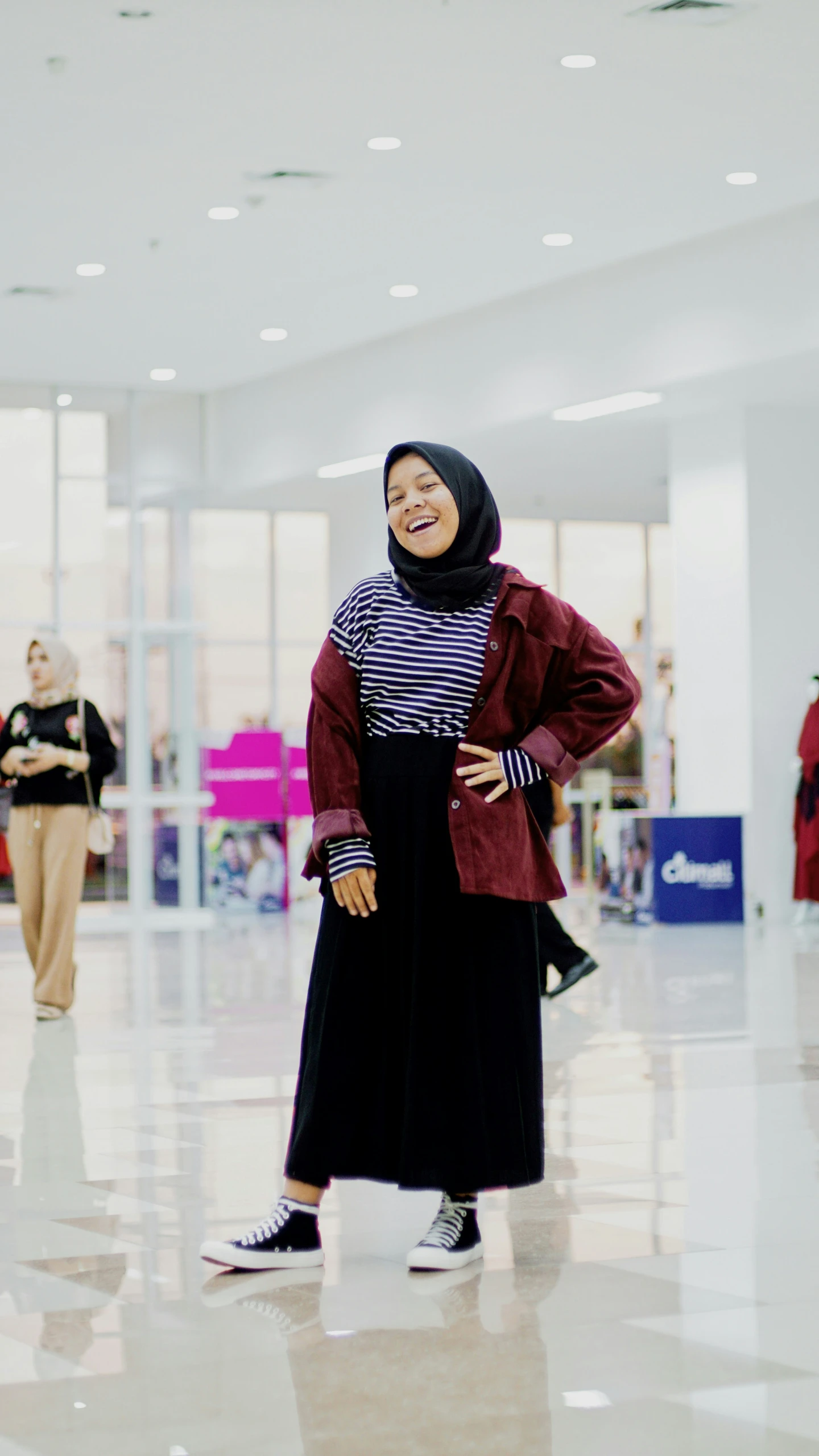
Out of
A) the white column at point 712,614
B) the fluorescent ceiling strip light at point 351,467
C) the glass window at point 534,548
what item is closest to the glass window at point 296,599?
the glass window at point 534,548

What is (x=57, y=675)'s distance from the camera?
876 cm

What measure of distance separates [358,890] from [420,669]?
0.46 metres

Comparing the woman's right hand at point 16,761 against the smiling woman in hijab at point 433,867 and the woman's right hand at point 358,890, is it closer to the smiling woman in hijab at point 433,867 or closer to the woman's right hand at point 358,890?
the smiling woman in hijab at point 433,867

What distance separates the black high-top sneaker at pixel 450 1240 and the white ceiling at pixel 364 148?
6.26 meters

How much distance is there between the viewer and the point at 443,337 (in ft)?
49.1

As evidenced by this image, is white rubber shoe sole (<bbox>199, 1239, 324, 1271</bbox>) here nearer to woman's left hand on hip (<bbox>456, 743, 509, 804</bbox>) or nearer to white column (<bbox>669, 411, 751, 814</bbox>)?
woman's left hand on hip (<bbox>456, 743, 509, 804</bbox>)

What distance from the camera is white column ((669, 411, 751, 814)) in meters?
14.3

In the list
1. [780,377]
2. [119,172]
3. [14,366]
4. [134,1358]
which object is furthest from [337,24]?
[14,366]

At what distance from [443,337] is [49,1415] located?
42.1 feet

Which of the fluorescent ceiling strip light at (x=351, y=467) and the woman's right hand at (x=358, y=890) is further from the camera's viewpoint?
the fluorescent ceiling strip light at (x=351, y=467)

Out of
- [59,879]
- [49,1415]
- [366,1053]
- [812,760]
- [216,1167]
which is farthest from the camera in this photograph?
[812,760]

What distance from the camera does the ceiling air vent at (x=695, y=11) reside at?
27.8ft

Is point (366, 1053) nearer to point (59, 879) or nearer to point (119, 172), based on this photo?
point (59, 879)

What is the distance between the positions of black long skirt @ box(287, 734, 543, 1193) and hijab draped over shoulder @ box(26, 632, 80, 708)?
17.0ft
